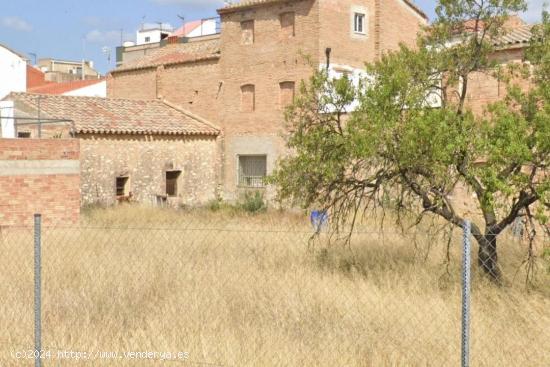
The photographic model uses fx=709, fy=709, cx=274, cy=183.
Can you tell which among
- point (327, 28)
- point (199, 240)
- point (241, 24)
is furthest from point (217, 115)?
point (199, 240)

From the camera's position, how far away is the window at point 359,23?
90.8ft

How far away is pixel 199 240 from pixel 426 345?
8.19m

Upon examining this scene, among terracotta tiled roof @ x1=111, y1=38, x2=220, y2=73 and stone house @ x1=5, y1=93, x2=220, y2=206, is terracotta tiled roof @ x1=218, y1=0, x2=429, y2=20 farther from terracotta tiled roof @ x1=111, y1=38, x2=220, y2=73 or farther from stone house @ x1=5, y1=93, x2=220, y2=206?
stone house @ x1=5, y1=93, x2=220, y2=206

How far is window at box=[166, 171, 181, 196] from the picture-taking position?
27844 mm

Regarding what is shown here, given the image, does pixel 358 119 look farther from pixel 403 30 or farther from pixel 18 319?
pixel 403 30

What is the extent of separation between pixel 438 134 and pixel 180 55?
22872 mm

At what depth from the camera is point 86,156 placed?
81.4 feet

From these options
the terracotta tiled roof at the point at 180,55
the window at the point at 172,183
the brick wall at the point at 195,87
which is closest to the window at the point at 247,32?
the terracotta tiled roof at the point at 180,55

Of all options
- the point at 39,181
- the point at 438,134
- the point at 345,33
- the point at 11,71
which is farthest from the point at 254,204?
the point at 11,71

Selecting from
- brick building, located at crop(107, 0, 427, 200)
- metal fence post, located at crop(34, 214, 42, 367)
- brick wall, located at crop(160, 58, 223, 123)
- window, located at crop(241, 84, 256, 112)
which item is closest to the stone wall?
brick building, located at crop(107, 0, 427, 200)

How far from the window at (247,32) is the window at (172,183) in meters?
5.86

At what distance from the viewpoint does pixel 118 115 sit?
87.3 ft

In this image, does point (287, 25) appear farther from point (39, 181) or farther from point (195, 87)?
point (39, 181)

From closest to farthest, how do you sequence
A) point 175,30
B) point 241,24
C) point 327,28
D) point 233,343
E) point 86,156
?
point 233,343, point 86,156, point 327,28, point 241,24, point 175,30
